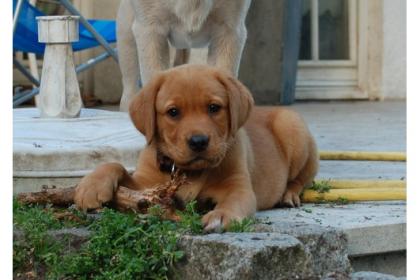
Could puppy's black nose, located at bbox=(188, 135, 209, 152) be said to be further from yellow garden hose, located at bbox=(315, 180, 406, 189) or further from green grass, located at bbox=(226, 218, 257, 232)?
yellow garden hose, located at bbox=(315, 180, 406, 189)

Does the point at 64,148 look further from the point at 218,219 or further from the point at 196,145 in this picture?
the point at 218,219

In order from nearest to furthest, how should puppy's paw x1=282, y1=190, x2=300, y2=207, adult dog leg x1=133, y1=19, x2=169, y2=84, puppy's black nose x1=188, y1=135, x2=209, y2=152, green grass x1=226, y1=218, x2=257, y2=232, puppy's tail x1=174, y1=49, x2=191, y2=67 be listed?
green grass x1=226, y1=218, x2=257, y2=232, puppy's black nose x1=188, y1=135, x2=209, y2=152, puppy's paw x1=282, y1=190, x2=300, y2=207, adult dog leg x1=133, y1=19, x2=169, y2=84, puppy's tail x1=174, y1=49, x2=191, y2=67

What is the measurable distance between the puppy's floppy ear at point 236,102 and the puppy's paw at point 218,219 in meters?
0.41

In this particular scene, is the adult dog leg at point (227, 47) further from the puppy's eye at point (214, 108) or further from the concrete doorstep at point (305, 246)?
the puppy's eye at point (214, 108)

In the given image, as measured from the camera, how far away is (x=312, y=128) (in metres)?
7.93

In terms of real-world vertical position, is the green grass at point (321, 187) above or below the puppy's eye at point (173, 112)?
below

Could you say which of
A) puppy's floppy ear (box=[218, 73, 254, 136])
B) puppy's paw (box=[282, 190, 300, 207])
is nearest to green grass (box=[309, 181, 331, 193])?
puppy's paw (box=[282, 190, 300, 207])

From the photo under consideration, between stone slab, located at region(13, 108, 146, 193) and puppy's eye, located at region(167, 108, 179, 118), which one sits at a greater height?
puppy's eye, located at region(167, 108, 179, 118)

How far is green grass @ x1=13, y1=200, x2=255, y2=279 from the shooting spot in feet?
11.5

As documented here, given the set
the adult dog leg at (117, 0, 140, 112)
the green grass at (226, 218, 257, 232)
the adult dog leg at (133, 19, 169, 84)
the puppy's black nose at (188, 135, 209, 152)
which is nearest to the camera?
the green grass at (226, 218, 257, 232)

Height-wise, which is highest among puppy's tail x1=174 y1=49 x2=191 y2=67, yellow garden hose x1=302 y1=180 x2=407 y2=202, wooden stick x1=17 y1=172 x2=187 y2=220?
puppy's tail x1=174 y1=49 x2=191 y2=67

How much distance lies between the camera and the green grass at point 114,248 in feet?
11.5

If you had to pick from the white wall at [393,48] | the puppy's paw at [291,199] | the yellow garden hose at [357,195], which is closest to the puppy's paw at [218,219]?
the puppy's paw at [291,199]
